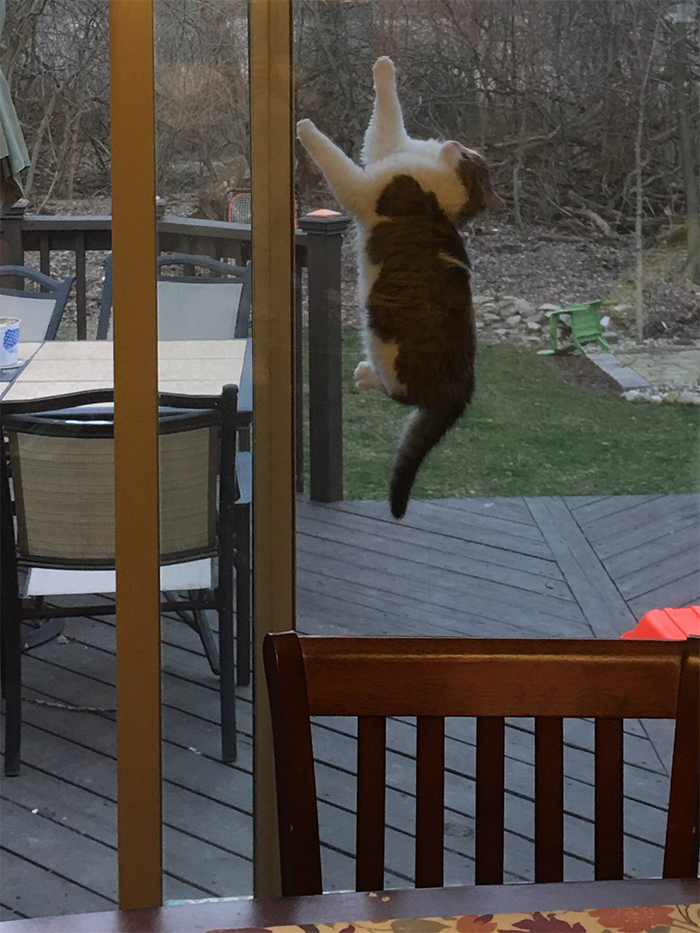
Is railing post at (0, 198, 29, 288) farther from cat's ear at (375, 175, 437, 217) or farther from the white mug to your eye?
cat's ear at (375, 175, 437, 217)

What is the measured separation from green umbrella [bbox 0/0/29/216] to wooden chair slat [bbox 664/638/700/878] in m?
1.11

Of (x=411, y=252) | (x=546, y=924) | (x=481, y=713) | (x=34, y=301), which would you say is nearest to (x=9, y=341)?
(x=34, y=301)

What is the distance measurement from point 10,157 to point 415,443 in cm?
71

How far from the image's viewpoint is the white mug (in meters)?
1.58

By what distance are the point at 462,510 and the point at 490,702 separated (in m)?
0.61

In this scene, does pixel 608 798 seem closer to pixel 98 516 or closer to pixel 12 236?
pixel 98 516

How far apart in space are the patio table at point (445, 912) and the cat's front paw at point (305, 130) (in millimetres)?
1039

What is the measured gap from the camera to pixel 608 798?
1.08 m

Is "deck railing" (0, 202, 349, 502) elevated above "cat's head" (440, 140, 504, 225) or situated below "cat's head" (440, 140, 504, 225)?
below

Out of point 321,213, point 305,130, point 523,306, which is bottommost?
point 523,306

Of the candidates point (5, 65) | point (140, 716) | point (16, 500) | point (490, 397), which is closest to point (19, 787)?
point (140, 716)

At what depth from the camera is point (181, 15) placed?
147 centimetres

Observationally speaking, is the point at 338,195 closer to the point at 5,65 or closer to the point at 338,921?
the point at 5,65

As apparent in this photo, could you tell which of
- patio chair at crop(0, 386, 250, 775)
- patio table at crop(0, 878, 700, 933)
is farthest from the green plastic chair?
patio table at crop(0, 878, 700, 933)
